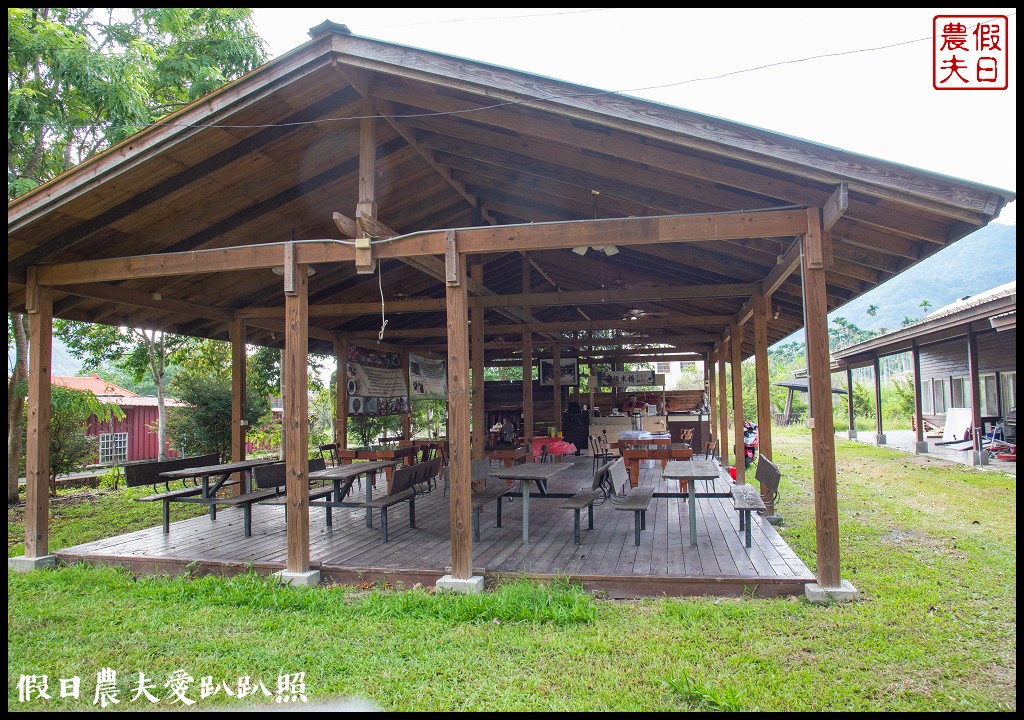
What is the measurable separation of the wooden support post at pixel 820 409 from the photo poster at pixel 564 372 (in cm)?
1105

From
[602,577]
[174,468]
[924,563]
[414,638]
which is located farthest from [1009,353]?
[174,468]

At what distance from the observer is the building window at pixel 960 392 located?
1645cm

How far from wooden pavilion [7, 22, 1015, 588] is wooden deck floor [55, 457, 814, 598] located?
48 centimetres

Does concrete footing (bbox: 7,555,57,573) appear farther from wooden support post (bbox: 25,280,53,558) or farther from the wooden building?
the wooden building

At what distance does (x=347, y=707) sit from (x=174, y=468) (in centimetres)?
648

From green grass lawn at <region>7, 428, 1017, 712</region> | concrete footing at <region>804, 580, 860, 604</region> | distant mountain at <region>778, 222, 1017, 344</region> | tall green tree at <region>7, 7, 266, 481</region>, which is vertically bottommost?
green grass lawn at <region>7, 428, 1017, 712</region>

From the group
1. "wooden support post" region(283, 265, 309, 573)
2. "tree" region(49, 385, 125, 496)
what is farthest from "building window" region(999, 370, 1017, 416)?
"tree" region(49, 385, 125, 496)

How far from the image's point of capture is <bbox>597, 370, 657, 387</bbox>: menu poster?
16812 millimetres

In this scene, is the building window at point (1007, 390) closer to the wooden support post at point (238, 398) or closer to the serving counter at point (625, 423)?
the serving counter at point (625, 423)

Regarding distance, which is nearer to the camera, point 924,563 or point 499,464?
point 924,563

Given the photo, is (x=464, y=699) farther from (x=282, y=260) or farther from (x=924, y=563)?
(x=924, y=563)

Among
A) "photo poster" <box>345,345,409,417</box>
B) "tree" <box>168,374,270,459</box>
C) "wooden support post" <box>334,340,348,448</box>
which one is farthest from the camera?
"tree" <box>168,374,270,459</box>

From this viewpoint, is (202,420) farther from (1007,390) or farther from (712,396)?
(1007,390)

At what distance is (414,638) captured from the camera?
4121mm
